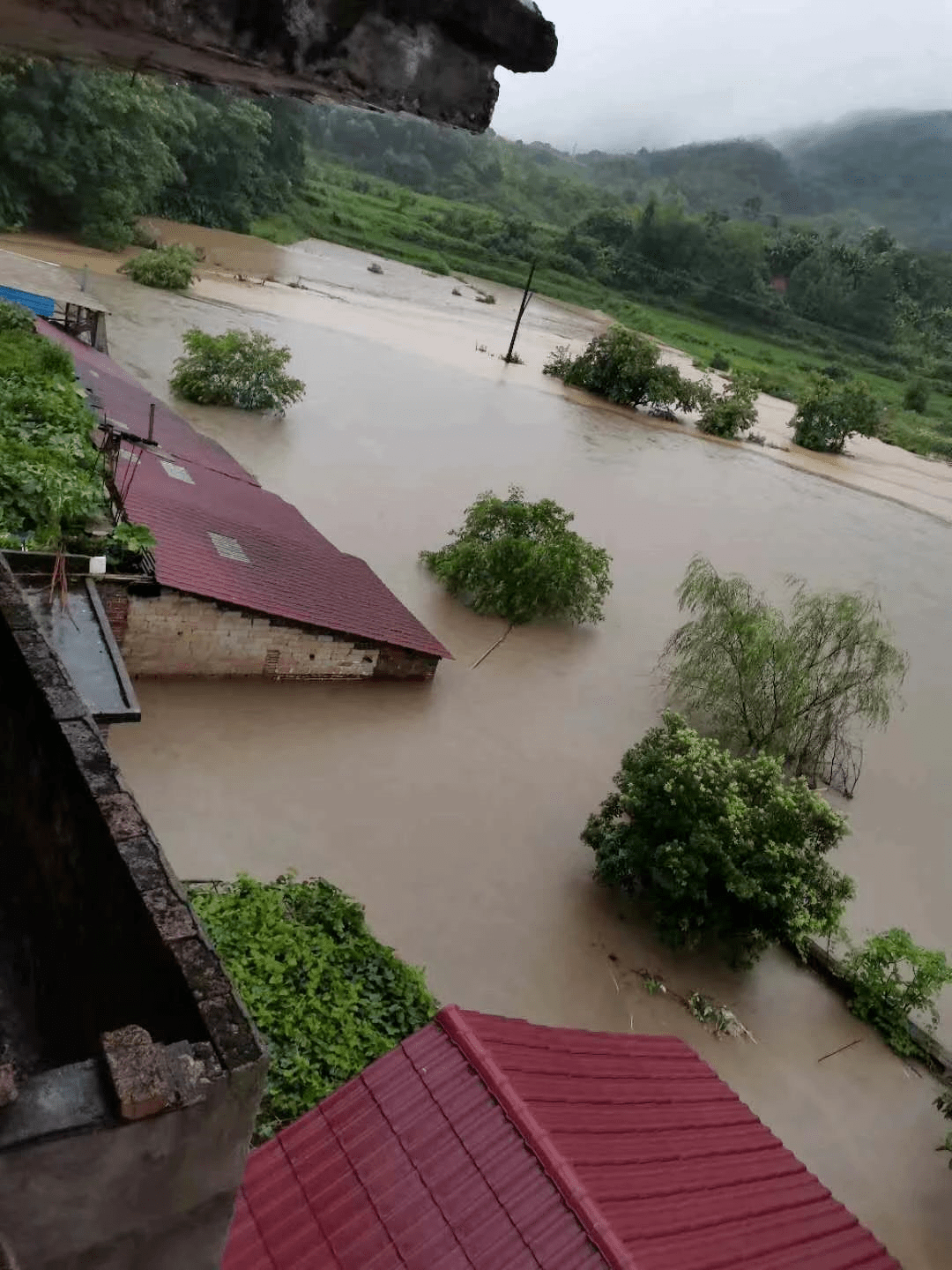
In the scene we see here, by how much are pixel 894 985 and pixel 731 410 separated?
25644mm

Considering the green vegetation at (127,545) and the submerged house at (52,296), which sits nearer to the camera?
the green vegetation at (127,545)

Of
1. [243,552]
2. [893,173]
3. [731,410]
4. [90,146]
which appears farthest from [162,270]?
[893,173]

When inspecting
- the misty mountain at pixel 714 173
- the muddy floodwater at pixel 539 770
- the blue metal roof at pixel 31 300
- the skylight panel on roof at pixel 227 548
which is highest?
the misty mountain at pixel 714 173

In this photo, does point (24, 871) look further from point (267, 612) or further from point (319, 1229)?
point (267, 612)

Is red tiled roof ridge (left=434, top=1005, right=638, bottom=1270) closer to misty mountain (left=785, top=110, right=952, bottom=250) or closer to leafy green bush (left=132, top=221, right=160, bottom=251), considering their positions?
leafy green bush (left=132, top=221, right=160, bottom=251)

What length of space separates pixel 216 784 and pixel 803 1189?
254 inches

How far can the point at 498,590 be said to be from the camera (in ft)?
48.4

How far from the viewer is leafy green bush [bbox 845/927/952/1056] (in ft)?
29.7

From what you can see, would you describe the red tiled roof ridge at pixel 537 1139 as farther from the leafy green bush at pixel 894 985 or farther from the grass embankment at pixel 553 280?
the grass embankment at pixel 553 280

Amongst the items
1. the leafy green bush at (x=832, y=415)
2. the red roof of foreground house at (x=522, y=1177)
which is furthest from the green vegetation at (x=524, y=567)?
the leafy green bush at (x=832, y=415)

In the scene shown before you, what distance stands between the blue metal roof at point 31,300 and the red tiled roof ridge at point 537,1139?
17563 millimetres

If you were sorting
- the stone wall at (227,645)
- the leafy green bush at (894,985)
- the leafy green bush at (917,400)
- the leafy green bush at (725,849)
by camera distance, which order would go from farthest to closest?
1. the leafy green bush at (917,400)
2. the stone wall at (227,645)
3. the leafy green bush at (894,985)
4. the leafy green bush at (725,849)

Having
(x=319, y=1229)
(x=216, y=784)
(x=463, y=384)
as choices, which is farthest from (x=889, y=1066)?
(x=463, y=384)

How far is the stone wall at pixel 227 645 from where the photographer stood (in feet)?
→ 33.3
